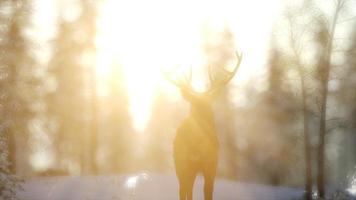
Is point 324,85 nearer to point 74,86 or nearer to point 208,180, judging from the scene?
point 208,180

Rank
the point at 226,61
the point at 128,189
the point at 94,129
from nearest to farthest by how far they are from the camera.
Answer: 1. the point at 128,189
2. the point at 94,129
3. the point at 226,61

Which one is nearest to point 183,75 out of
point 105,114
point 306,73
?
point 306,73

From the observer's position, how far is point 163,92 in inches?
1935

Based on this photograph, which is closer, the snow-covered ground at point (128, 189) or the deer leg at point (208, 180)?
the deer leg at point (208, 180)

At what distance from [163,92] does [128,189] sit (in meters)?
26.2

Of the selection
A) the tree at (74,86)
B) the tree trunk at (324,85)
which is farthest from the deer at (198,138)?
the tree at (74,86)

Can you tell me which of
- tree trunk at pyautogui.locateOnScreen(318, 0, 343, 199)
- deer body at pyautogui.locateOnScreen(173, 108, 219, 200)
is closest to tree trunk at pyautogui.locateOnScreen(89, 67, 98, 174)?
tree trunk at pyautogui.locateOnScreen(318, 0, 343, 199)

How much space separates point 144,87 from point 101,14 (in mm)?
14736

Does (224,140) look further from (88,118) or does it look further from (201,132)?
(201,132)

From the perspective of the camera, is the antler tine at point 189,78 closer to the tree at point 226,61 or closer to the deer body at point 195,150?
the deer body at point 195,150

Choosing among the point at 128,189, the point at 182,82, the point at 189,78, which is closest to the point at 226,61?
the point at 128,189

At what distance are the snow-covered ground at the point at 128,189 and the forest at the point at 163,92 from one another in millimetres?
1637

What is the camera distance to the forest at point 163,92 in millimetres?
Answer: 26609

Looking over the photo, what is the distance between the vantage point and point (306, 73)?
26906 mm
